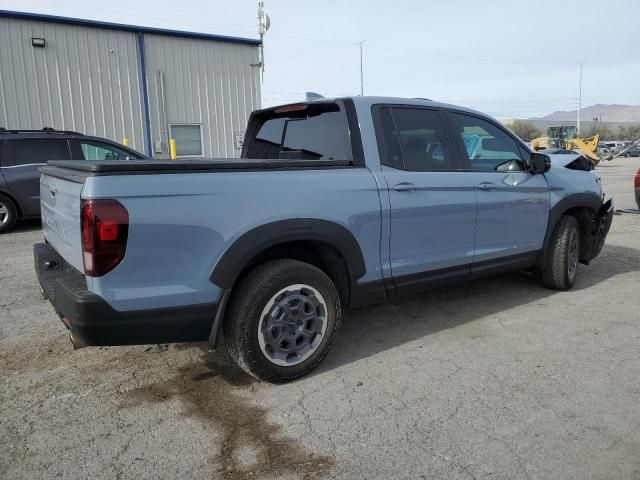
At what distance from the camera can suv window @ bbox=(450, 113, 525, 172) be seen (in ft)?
13.7

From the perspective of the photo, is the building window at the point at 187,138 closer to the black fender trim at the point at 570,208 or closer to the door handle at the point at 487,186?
the black fender trim at the point at 570,208

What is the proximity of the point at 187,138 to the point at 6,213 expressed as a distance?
771cm

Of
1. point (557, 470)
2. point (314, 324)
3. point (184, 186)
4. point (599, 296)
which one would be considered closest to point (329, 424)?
point (314, 324)

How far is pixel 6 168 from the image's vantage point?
8.57 meters

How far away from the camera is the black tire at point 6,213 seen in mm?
8594

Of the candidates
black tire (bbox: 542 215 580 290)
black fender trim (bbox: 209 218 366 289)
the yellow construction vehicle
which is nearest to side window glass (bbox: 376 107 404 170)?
black fender trim (bbox: 209 218 366 289)

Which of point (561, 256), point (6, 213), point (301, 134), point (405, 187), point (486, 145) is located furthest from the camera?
point (6, 213)

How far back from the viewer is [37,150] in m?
8.78

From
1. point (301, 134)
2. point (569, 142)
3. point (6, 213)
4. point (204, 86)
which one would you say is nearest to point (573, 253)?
point (301, 134)

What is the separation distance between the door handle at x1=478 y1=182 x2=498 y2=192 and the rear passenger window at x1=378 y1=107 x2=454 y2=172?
306 mm

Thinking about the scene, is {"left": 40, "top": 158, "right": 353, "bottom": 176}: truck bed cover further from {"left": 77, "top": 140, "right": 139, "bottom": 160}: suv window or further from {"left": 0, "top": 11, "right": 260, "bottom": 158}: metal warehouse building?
{"left": 0, "top": 11, "right": 260, "bottom": 158}: metal warehouse building

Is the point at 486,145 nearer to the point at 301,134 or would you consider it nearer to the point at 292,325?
the point at 301,134

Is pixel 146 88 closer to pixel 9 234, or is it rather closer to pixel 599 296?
pixel 9 234

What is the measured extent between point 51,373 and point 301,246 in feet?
5.97
